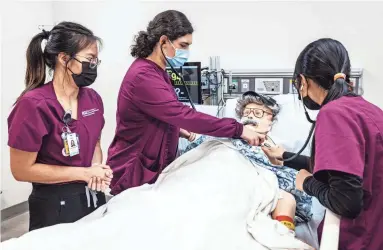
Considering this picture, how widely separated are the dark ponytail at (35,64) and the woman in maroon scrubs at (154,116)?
38 cm

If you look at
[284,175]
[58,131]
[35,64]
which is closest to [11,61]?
[35,64]

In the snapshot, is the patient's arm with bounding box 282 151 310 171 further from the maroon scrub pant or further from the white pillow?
the maroon scrub pant

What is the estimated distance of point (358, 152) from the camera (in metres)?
0.94

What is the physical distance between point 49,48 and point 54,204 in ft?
1.99

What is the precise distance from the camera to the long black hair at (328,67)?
1056mm

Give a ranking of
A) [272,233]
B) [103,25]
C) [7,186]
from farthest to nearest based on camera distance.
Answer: [103,25], [7,186], [272,233]

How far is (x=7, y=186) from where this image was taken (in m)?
2.77

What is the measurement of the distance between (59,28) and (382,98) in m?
1.92

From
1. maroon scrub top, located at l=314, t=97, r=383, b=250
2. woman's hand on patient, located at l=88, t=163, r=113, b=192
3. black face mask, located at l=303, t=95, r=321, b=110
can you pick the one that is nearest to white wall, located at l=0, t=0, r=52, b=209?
woman's hand on patient, located at l=88, t=163, r=113, b=192

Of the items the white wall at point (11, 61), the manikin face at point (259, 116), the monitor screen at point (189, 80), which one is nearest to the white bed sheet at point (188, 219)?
the manikin face at point (259, 116)

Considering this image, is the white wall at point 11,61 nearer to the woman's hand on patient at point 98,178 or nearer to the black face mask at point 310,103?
the woman's hand on patient at point 98,178

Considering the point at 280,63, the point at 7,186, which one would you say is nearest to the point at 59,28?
the point at 280,63

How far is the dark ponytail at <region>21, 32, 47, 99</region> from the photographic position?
1401 mm

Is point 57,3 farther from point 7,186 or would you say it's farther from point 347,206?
point 347,206
